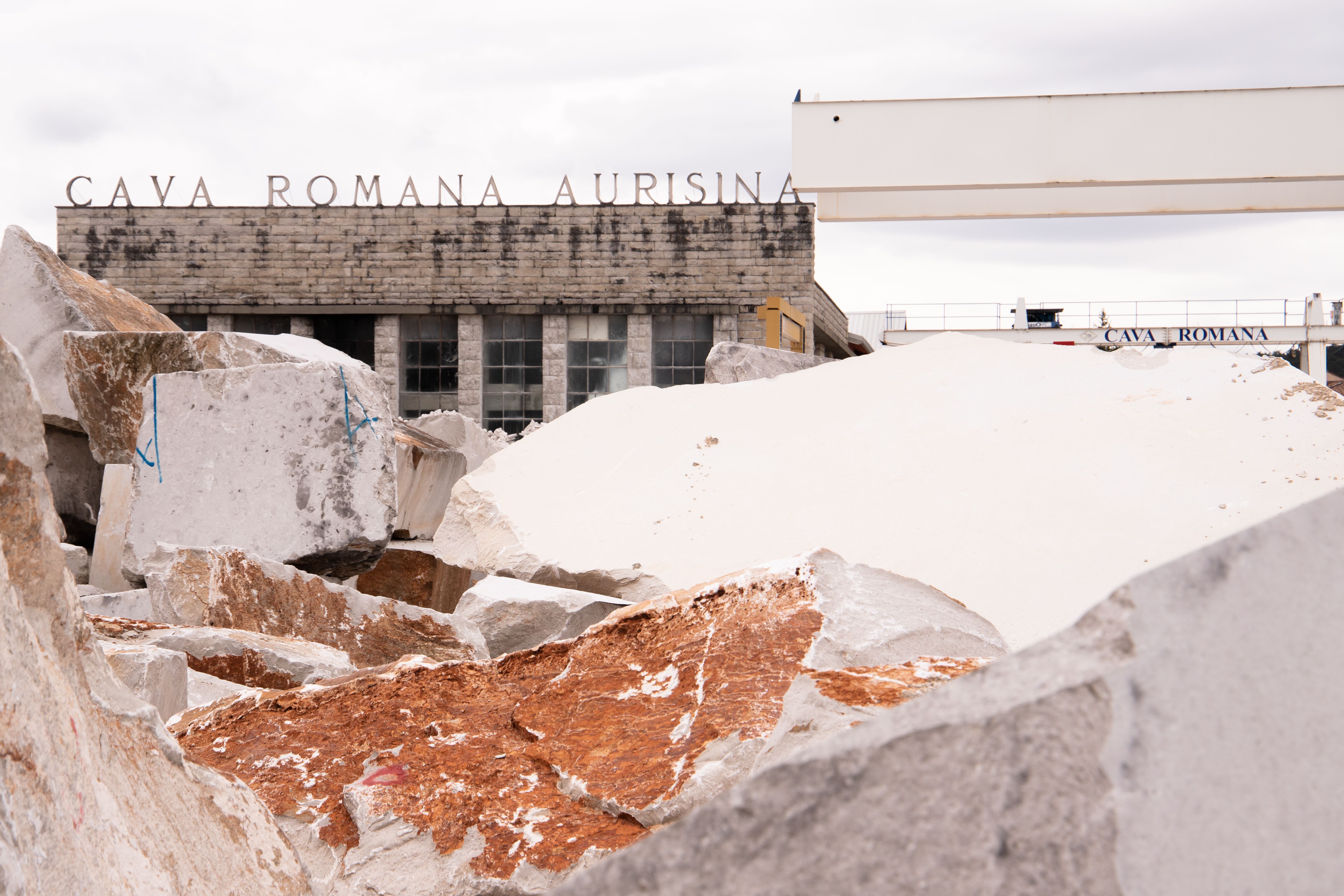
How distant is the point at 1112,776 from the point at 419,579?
188 inches

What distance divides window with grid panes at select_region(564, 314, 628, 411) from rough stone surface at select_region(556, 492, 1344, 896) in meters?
14.6

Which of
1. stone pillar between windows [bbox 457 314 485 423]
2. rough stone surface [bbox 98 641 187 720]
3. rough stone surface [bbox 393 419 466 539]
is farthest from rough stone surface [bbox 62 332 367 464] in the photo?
stone pillar between windows [bbox 457 314 485 423]

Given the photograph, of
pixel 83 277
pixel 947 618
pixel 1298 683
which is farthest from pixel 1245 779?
pixel 83 277

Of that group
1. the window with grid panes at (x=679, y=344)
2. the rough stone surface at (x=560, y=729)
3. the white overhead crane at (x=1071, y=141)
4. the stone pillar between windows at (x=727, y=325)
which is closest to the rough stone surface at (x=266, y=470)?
the rough stone surface at (x=560, y=729)

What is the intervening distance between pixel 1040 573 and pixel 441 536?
9.05 feet

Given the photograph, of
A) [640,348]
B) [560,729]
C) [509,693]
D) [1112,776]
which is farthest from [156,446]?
[640,348]

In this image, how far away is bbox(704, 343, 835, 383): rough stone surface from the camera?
25.0 feet

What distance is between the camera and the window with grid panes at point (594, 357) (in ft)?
50.5

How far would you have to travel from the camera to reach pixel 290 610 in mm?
3549

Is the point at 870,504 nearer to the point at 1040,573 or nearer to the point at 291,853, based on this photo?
the point at 1040,573

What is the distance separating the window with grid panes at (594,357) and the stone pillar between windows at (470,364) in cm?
124

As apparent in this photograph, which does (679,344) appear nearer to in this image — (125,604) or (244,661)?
(125,604)

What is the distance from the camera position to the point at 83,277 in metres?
5.81

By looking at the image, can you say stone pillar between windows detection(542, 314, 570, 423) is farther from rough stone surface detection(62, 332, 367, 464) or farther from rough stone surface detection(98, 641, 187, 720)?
rough stone surface detection(98, 641, 187, 720)
